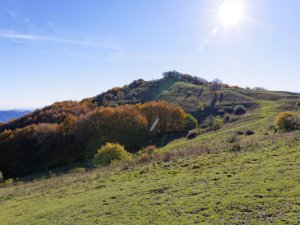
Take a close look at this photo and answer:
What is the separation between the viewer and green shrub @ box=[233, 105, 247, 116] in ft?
263

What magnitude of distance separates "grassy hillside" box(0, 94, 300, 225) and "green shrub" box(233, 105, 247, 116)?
58.1m

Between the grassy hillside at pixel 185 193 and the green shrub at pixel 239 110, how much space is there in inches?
2286

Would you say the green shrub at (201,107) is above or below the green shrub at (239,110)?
above

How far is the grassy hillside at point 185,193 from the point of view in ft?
36.9

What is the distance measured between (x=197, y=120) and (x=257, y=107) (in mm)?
16876

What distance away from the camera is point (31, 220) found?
1555 cm

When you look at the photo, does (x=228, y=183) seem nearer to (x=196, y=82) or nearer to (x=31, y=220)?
(x=31, y=220)

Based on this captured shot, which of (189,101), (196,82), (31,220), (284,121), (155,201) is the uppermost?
(196,82)

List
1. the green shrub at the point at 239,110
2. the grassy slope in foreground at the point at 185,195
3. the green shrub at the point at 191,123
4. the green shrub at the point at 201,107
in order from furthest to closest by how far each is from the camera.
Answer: the green shrub at the point at 201,107 → the green shrub at the point at 239,110 → the green shrub at the point at 191,123 → the grassy slope in foreground at the point at 185,195

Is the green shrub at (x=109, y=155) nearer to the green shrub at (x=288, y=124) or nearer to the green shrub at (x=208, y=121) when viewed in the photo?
the green shrub at (x=288, y=124)

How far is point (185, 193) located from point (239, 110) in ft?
232

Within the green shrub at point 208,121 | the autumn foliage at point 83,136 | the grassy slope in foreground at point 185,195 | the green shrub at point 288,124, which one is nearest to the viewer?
the grassy slope in foreground at point 185,195

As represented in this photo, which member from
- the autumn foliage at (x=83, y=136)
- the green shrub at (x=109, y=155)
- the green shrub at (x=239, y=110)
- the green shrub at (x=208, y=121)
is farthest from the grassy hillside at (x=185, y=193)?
the green shrub at (x=239, y=110)

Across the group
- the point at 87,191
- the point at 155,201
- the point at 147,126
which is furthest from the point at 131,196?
the point at 147,126
